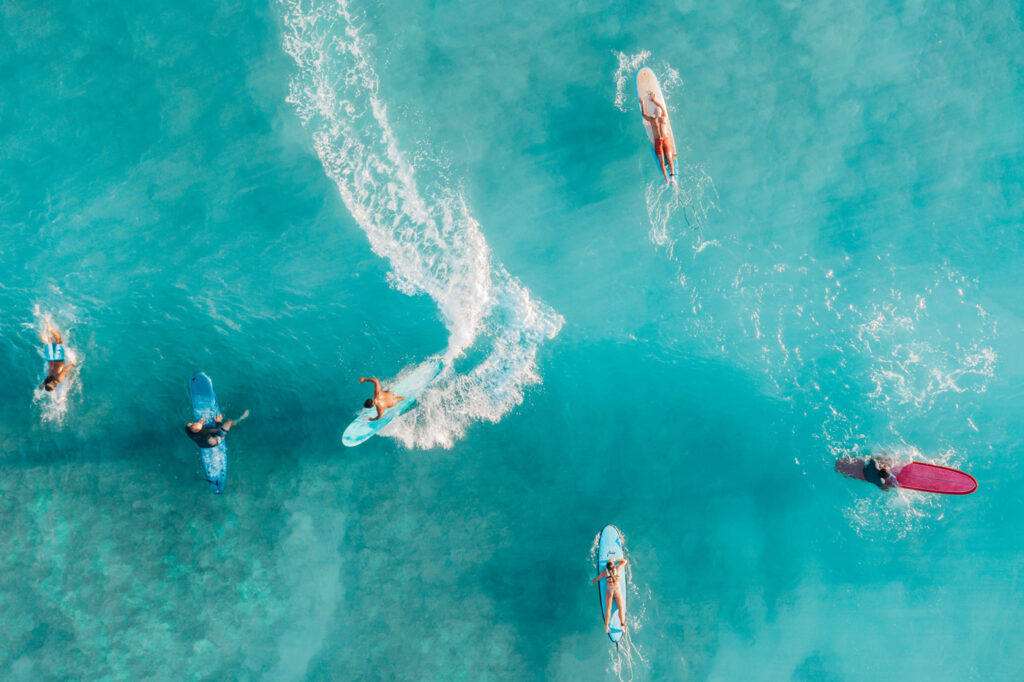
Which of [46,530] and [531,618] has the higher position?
[46,530]

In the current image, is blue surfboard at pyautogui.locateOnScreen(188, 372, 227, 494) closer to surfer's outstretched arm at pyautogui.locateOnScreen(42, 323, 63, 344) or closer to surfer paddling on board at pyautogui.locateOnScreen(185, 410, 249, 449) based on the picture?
surfer paddling on board at pyautogui.locateOnScreen(185, 410, 249, 449)

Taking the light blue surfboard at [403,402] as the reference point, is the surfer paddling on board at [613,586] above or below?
below

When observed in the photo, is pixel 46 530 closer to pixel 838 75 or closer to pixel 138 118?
pixel 138 118

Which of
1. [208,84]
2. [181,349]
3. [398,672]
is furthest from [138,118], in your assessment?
[398,672]

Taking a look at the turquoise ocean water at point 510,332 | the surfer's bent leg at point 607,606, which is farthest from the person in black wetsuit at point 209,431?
the surfer's bent leg at point 607,606

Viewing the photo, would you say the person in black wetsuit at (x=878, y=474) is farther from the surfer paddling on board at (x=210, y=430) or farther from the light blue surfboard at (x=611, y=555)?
the surfer paddling on board at (x=210, y=430)
